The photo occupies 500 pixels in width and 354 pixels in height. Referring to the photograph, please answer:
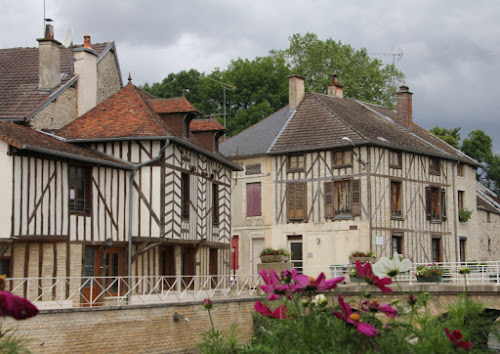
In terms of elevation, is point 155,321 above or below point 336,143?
below

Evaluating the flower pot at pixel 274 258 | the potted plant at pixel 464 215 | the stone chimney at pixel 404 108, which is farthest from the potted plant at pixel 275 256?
the stone chimney at pixel 404 108

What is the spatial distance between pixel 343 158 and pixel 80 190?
12.8 meters

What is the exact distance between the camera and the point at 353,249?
3009cm

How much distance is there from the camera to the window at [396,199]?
102 feet

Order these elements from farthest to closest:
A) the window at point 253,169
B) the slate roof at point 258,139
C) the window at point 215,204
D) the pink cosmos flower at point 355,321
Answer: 1. the slate roof at point 258,139
2. the window at point 253,169
3. the window at point 215,204
4. the pink cosmos flower at point 355,321

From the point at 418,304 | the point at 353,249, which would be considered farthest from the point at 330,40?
the point at 418,304

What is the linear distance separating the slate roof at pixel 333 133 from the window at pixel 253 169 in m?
0.51

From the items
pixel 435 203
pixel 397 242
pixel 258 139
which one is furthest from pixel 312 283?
pixel 258 139

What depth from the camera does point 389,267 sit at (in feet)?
20.7

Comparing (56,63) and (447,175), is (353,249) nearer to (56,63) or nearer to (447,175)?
(447,175)

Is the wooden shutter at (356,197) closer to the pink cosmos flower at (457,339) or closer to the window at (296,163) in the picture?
the window at (296,163)

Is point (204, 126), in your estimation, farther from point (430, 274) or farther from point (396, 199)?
point (430, 274)

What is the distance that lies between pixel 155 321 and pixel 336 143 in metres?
13.7

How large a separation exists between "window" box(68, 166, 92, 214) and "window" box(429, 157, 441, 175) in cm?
1639
